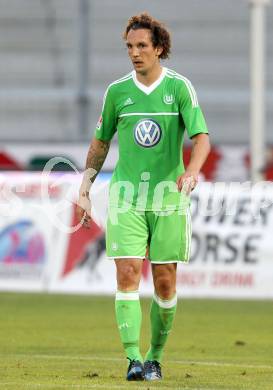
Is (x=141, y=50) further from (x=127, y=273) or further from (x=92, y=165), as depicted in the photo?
(x=127, y=273)

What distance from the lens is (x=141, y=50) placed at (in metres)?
7.61

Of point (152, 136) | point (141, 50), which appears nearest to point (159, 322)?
point (152, 136)

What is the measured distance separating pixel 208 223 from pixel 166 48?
835 centimetres

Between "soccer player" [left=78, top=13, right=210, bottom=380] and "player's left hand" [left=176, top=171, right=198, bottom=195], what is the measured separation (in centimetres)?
26

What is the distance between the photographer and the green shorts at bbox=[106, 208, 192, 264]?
760cm

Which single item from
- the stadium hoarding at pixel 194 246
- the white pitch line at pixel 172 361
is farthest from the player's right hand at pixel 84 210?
the stadium hoarding at pixel 194 246

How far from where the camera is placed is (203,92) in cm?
3092

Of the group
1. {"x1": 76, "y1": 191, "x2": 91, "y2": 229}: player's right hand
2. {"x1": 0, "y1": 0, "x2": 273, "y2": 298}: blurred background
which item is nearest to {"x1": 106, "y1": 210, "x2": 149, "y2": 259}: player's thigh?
{"x1": 76, "y1": 191, "x2": 91, "y2": 229}: player's right hand

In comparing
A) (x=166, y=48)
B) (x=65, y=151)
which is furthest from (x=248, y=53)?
(x=166, y=48)

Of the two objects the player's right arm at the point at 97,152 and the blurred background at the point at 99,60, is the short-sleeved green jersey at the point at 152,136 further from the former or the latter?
the blurred background at the point at 99,60

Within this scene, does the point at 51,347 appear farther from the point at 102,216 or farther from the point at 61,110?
the point at 61,110

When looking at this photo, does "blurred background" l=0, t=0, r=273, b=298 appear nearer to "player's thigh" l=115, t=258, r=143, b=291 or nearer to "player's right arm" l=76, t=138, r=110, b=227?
"player's right arm" l=76, t=138, r=110, b=227

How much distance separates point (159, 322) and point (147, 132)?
4.03ft

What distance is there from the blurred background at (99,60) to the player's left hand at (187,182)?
23.1 m
